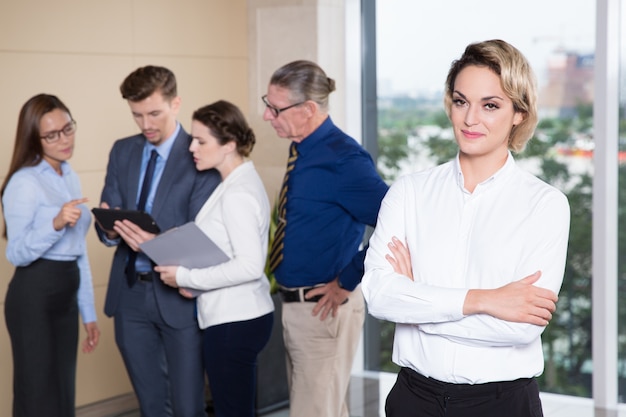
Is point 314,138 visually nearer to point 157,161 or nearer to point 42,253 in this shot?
point 157,161

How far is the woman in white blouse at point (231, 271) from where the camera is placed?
3383mm

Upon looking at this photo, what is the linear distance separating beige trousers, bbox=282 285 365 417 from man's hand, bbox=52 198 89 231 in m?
0.98

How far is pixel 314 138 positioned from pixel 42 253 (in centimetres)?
130

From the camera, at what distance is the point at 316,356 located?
352cm

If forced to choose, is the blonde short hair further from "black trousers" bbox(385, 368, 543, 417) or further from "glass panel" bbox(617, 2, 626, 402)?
"glass panel" bbox(617, 2, 626, 402)

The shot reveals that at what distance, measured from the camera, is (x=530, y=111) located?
2271 mm

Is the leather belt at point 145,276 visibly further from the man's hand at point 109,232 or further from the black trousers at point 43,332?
the black trousers at point 43,332

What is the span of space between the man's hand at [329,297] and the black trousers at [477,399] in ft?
3.96

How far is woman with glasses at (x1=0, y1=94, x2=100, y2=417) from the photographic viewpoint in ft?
12.5

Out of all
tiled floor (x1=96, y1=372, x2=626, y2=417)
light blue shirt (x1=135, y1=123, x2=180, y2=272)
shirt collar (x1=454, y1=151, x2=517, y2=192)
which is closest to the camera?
shirt collar (x1=454, y1=151, x2=517, y2=192)

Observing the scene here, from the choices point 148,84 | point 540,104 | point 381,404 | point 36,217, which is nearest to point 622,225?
point 540,104

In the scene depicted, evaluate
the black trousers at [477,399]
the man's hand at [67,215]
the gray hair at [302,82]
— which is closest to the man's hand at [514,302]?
the black trousers at [477,399]

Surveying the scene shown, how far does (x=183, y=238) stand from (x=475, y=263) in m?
1.44

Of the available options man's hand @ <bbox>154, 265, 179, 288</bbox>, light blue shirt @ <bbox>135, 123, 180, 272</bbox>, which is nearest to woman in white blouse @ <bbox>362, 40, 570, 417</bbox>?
man's hand @ <bbox>154, 265, 179, 288</bbox>
